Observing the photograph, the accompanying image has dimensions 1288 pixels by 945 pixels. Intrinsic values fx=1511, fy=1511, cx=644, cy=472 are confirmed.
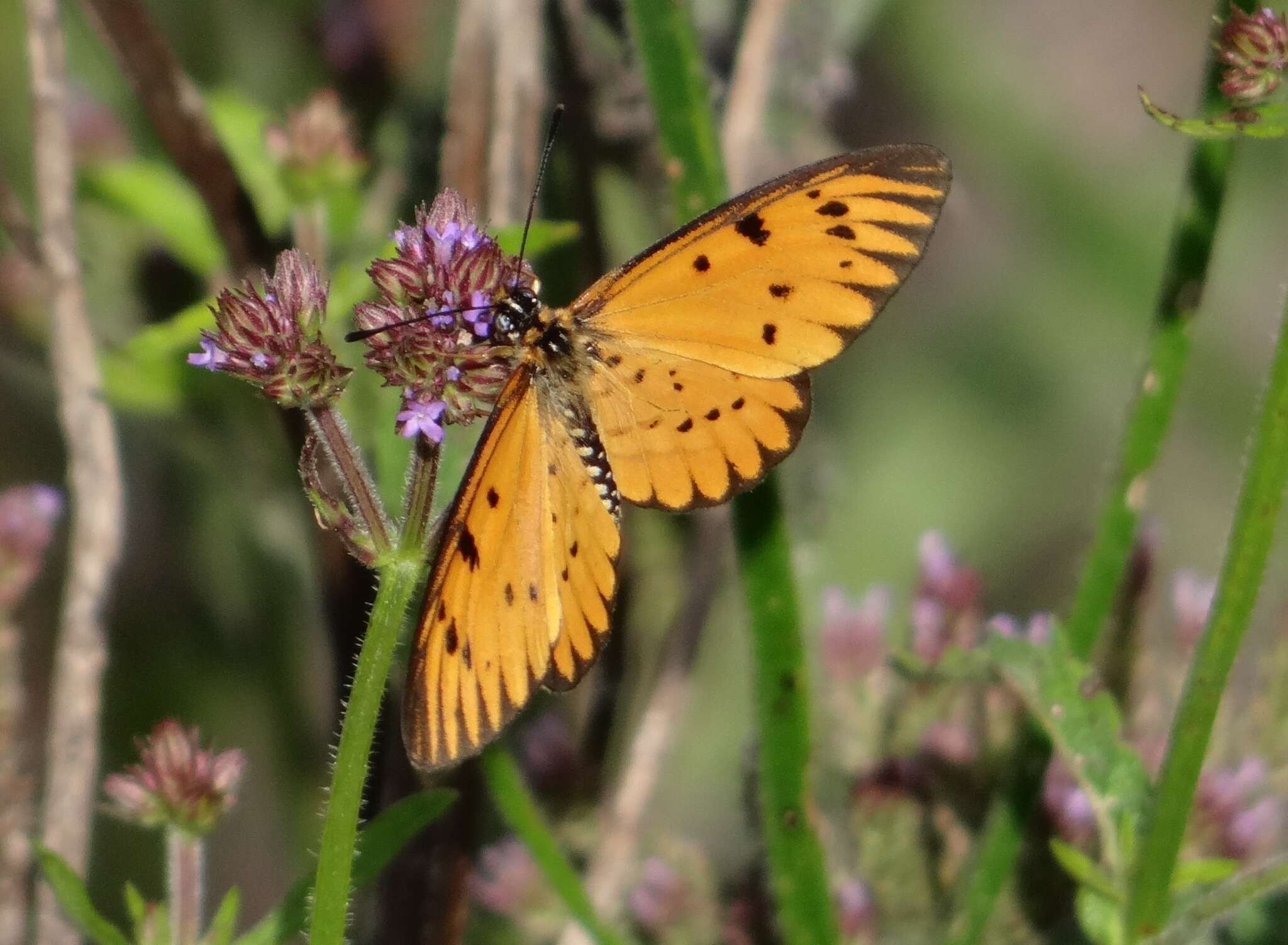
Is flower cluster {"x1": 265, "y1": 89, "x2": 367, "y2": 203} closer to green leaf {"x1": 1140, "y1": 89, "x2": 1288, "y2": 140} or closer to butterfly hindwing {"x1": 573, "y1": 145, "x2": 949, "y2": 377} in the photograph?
butterfly hindwing {"x1": 573, "y1": 145, "x2": 949, "y2": 377}

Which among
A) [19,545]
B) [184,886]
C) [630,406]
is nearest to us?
[184,886]

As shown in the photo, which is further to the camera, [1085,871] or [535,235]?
[535,235]

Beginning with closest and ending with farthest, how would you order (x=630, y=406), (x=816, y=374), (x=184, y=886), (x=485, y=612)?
(x=485, y=612), (x=184, y=886), (x=630, y=406), (x=816, y=374)

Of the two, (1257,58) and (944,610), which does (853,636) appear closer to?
(944,610)

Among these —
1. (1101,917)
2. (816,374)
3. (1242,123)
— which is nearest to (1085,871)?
(1101,917)

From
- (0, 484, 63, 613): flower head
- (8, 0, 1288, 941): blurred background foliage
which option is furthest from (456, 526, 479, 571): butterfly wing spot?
(0, 484, 63, 613): flower head

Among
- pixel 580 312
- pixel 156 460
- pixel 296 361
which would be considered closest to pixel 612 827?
pixel 580 312

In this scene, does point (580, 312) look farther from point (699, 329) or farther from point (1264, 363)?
point (1264, 363)
